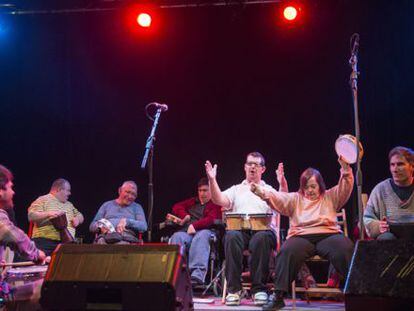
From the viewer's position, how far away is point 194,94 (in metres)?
7.08

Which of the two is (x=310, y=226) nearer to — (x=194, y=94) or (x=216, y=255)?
(x=216, y=255)

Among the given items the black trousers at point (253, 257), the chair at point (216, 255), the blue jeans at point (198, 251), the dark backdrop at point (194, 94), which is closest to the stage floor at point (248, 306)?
the black trousers at point (253, 257)

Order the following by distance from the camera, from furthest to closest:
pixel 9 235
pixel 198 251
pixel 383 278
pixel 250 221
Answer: pixel 198 251 < pixel 250 221 < pixel 9 235 < pixel 383 278

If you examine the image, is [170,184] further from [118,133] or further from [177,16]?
[177,16]

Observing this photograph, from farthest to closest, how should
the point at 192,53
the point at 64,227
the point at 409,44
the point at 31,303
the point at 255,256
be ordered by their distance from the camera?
1. the point at 192,53
2. the point at 409,44
3. the point at 64,227
4. the point at 255,256
5. the point at 31,303

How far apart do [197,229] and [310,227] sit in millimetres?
1522

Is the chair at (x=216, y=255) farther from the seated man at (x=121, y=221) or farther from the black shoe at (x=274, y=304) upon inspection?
the black shoe at (x=274, y=304)

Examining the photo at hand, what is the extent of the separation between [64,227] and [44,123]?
2108mm

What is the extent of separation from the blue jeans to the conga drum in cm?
116

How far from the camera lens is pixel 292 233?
15.3ft

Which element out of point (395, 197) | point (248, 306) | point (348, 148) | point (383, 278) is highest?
point (348, 148)

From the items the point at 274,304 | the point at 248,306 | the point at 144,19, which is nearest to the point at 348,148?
the point at 274,304

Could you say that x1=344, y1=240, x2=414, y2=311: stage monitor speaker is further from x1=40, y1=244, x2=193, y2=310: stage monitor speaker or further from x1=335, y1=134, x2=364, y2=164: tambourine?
x1=335, y1=134, x2=364, y2=164: tambourine

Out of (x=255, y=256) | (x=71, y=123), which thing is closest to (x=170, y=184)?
(x=71, y=123)
